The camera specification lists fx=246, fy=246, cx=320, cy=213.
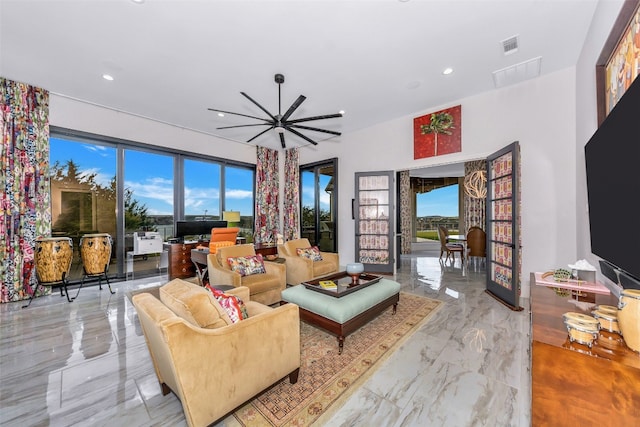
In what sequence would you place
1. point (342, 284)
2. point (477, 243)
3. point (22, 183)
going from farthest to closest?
1. point (477, 243)
2. point (22, 183)
3. point (342, 284)

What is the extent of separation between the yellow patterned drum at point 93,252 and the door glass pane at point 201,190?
→ 1.72 meters

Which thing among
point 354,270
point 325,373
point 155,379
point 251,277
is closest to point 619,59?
point 354,270

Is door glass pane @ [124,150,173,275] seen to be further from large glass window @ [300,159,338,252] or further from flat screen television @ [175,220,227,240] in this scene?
large glass window @ [300,159,338,252]

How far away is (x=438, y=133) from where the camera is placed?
4.68 m

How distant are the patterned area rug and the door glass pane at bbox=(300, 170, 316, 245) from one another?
432 cm

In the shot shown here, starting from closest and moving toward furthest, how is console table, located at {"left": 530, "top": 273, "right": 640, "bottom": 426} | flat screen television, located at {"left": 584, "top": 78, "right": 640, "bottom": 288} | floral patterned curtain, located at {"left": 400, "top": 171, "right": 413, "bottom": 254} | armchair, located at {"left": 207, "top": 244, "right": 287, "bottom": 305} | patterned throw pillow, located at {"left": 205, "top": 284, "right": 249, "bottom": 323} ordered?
1. console table, located at {"left": 530, "top": 273, "right": 640, "bottom": 426}
2. flat screen television, located at {"left": 584, "top": 78, "right": 640, "bottom": 288}
3. patterned throw pillow, located at {"left": 205, "top": 284, "right": 249, "bottom": 323}
4. armchair, located at {"left": 207, "top": 244, "right": 287, "bottom": 305}
5. floral patterned curtain, located at {"left": 400, "top": 171, "right": 413, "bottom": 254}

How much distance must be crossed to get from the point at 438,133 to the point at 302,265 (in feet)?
11.6

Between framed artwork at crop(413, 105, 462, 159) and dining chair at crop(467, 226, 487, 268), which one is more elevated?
framed artwork at crop(413, 105, 462, 159)

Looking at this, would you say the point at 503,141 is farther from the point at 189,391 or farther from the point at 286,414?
the point at 189,391

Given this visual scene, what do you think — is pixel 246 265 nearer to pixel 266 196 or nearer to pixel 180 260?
pixel 180 260

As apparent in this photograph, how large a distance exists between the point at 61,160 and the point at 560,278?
7.30 m

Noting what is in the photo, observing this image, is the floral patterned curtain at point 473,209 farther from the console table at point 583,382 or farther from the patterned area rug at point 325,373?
the console table at point 583,382

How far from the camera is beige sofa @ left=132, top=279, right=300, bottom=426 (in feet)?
4.27

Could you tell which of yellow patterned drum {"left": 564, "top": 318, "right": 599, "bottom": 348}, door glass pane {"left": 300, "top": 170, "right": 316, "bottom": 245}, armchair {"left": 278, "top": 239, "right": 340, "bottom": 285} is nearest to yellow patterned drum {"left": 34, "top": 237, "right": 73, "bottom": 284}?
armchair {"left": 278, "top": 239, "right": 340, "bottom": 285}
